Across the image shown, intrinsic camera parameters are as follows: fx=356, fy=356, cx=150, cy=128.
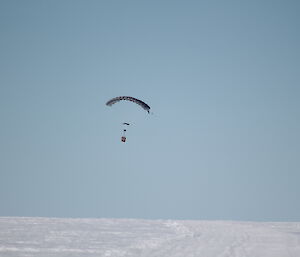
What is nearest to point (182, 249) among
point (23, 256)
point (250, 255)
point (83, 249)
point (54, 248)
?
point (250, 255)

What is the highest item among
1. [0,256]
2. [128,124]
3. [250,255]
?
[128,124]

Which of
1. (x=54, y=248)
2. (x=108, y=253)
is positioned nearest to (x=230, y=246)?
(x=108, y=253)

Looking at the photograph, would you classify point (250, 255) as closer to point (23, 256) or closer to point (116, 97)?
point (23, 256)

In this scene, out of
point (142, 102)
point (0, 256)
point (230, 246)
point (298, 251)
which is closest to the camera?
point (0, 256)

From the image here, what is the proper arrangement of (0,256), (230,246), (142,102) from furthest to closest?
(142,102) → (230,246) → (0,256)

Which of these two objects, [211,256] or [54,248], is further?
[54,248]

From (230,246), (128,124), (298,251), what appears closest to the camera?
(298,251)

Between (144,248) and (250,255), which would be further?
(144,248)

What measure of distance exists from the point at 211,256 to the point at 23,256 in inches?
508

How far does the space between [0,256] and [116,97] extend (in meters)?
17.7

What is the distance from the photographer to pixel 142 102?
111 feet

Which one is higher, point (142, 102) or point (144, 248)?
point (142, 102)

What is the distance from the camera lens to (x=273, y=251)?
27.2 m

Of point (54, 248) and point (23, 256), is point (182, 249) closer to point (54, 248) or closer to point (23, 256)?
point (54, 248)
